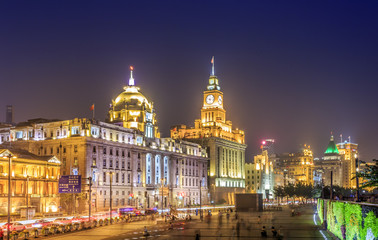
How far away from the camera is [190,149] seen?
16800cm

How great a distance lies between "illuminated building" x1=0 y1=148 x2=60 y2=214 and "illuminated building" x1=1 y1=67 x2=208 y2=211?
627 cm

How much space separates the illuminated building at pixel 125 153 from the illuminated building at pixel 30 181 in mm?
6268

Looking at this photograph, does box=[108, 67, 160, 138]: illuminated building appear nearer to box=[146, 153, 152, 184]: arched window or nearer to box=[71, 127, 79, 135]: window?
box=[146, 153, 152, 184]: arched window

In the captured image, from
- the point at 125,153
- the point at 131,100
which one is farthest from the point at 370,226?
the point at 131,100

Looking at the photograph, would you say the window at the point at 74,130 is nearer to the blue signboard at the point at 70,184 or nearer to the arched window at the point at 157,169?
the arched window at the point at 157,169

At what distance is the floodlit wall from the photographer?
3516 centimetres

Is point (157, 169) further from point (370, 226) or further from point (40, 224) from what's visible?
point (370, 226)

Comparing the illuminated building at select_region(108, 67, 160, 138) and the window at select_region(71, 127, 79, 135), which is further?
the illuminated building at select_region(108, 67, 160, 138)

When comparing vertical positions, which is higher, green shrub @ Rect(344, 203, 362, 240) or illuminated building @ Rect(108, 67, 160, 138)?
illuminated building @ Rect(108, 67, 160, 138)

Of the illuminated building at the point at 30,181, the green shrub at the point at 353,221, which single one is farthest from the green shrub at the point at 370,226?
the illuminated building at the point at 30,181

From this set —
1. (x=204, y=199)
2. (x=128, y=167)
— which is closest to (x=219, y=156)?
(x=204, y=199)

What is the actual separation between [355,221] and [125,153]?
93.2 meters

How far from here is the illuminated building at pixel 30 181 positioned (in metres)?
96.1

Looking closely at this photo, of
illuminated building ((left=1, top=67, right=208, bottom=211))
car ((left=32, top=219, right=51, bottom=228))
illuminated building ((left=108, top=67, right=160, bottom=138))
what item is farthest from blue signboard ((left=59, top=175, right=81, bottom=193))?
illuminated building ((left=108, top=67, right=160, bottom=138))
